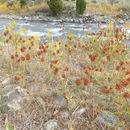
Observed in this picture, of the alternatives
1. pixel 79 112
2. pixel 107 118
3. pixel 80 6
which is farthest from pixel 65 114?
pixel 80 6

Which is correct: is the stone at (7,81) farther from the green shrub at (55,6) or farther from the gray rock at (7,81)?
the green shrub at (55,6)

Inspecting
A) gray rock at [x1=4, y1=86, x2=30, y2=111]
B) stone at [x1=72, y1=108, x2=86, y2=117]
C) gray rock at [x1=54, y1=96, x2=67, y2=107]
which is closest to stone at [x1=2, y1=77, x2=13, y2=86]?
gray rock at [x1=4, y1=86, x2=30, y2=111]

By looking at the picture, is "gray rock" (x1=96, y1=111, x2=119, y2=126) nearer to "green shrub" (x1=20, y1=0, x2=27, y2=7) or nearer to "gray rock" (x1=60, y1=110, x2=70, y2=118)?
"gray rock" (x1=60, y1=110, x2=70, y2=118)

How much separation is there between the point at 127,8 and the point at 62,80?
20.6 meters

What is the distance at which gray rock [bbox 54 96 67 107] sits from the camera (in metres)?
2.71

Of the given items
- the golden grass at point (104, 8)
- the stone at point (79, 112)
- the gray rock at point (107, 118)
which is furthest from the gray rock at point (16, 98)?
the golden grass at point (104, 8)

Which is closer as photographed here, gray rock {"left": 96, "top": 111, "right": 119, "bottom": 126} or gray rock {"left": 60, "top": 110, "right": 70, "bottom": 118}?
gray rock {"left": 96, "top": 111, "right": 119, "bottom": 126}

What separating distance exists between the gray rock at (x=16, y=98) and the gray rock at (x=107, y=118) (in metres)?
0.77

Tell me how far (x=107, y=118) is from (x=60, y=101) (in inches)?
20.7

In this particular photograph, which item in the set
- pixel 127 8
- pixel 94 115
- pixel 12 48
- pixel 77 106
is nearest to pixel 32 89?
pixel 77 106

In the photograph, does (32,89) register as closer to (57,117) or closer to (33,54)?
→ (57,117)

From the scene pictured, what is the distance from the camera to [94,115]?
2570 millimetres

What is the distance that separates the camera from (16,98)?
8.96 feet

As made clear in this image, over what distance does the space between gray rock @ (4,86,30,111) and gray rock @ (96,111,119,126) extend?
0.77m
